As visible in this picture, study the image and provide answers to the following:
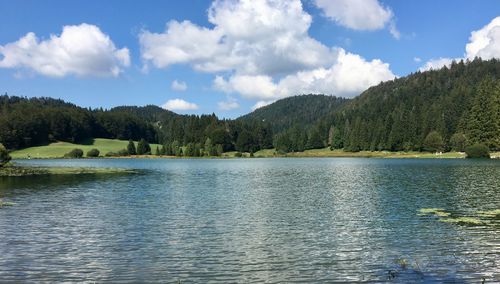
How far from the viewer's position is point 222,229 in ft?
112

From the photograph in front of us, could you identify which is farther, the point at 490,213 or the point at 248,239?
the point at 490,213

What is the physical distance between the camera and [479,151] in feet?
555

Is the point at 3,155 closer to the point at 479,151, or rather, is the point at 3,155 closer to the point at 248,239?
the point at 248,239

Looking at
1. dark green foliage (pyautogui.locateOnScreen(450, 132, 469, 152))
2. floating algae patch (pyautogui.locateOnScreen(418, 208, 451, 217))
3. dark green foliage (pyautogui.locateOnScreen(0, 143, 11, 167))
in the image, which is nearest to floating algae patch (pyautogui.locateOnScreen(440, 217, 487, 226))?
floating algae patch (pyautogui.locateOnScreen(418, 208, 451, 217))

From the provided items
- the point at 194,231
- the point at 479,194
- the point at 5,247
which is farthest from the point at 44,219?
the point at 479,194

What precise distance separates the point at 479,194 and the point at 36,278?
5045 centimetres

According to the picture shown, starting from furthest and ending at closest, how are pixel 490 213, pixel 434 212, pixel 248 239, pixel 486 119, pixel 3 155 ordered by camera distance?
pixel 486 119
pixel 3 155
pixel 434 212
pixel 490 213
pixel 248 239

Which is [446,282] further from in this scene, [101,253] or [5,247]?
[5,247]

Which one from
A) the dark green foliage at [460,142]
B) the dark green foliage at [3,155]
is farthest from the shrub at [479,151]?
the dark green foliage at [3,155]

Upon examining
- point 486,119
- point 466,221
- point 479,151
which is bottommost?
point 466,221

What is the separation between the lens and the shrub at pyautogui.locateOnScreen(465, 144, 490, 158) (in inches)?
6658


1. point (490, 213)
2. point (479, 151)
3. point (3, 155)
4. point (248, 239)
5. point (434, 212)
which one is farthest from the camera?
point (479, 151)

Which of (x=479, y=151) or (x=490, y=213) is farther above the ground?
(x=479, y=151)

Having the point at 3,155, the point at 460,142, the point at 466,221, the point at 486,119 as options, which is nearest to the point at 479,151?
the point at 486,119
